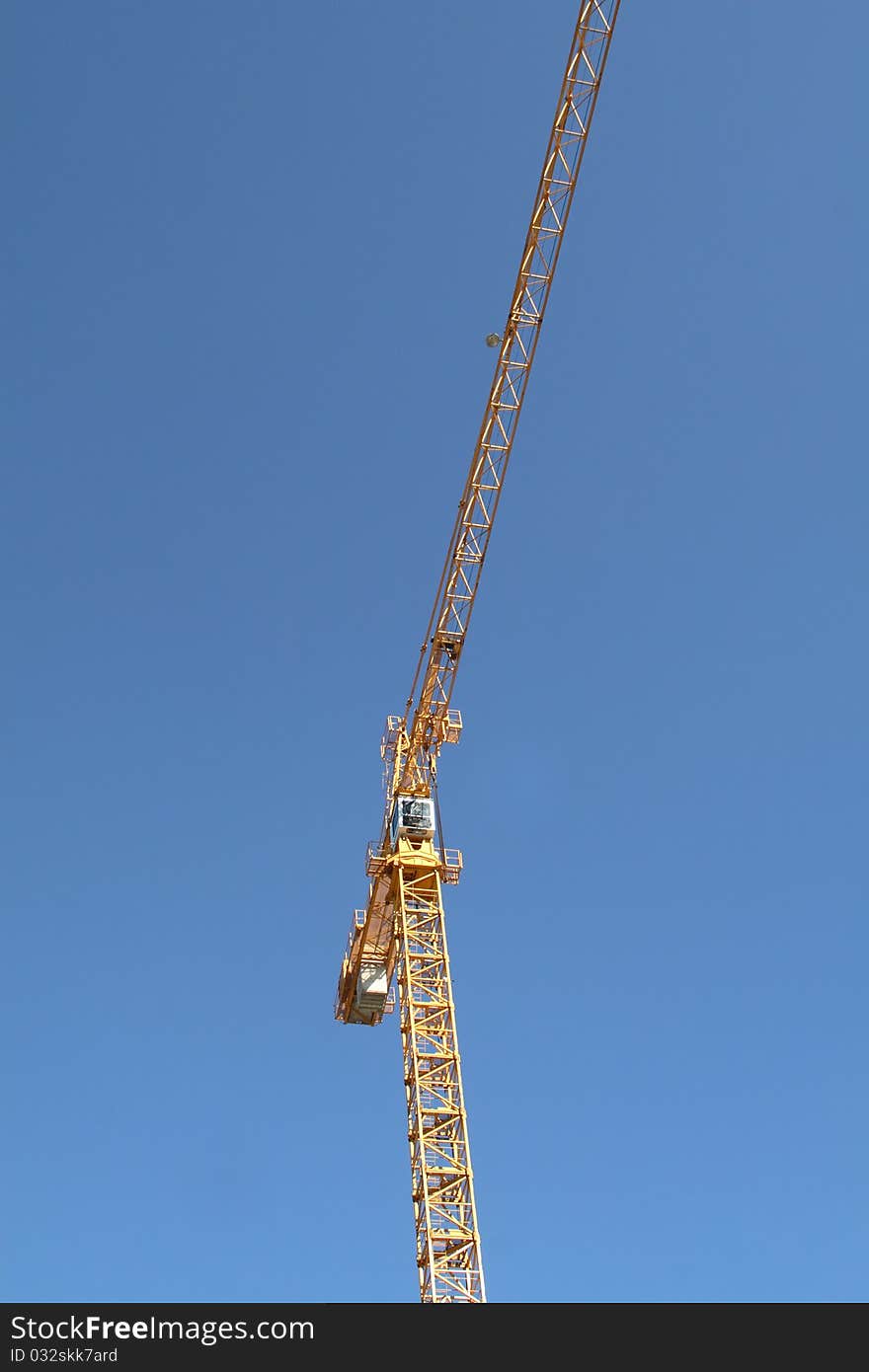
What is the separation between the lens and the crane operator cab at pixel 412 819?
3606cm

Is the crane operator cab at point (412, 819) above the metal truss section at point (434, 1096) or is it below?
above

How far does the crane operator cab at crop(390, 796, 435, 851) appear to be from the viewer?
118 feet

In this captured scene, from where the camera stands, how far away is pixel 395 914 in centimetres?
3484

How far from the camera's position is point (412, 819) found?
36250mm

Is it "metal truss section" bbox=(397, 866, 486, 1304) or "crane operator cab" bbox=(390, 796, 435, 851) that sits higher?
"crane operator cab" bbox=(390, 796, 435, 851)
